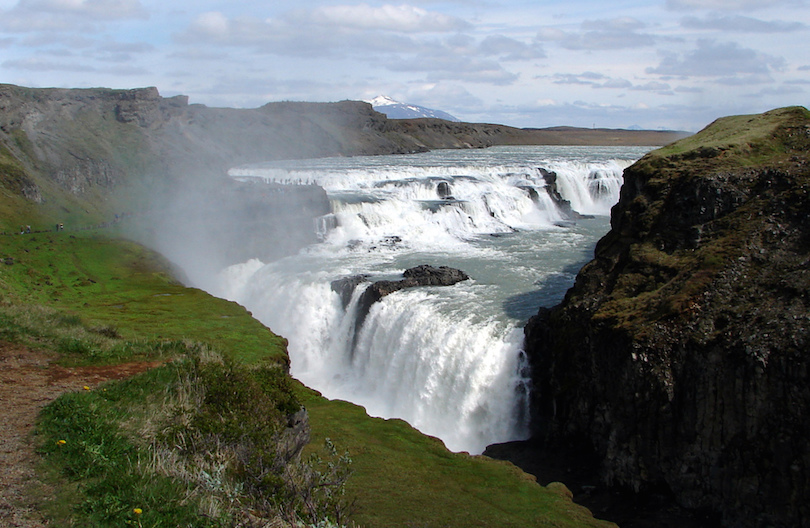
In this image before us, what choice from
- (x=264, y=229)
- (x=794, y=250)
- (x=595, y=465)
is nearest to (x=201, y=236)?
(x=264, y=229)

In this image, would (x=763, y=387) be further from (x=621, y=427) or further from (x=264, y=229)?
(x=264, y=229)

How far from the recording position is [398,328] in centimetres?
3228

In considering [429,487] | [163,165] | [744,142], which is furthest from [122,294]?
[163,165]

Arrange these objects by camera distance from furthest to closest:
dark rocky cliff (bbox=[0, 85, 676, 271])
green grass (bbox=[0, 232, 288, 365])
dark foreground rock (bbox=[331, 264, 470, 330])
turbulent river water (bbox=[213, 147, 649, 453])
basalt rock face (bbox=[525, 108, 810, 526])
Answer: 1. dark rocky cliff (bbox=[0, 85, 676, 271])
2. dark foreground rock (bbox=[331, 264, 470, 330])
3. green grass (bbox=[0, 232, 288, 365])
4. turbulent river water (bbox=[213, 147, 649, 453])
5. basalt rock face (bbox=[525, 108, 810, 526])

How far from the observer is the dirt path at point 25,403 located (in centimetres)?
943

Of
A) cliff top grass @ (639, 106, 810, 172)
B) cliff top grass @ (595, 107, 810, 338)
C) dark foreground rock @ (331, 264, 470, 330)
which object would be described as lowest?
dark foreground rock @ (331, 264, 470, 330)

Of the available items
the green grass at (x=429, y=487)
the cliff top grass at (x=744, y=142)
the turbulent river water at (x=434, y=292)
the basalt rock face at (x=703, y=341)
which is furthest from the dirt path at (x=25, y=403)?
the cliff top grass at (x=744, y=142)

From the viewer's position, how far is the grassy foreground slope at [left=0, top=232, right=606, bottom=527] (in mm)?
10078

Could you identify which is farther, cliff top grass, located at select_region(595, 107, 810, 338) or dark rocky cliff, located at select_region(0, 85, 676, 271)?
dark rocky cliff, located at select_region(0, 85, 676, 271)

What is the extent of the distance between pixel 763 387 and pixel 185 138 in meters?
105

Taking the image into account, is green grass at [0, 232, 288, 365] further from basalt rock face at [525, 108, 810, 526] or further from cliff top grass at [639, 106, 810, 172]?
cliff top grass at [639, 106, 810, 172]

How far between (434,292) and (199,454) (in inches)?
955

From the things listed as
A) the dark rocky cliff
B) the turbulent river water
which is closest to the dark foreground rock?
the turbulent river water

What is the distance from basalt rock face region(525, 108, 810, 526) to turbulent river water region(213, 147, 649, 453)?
2.57m
